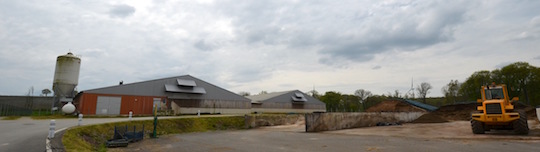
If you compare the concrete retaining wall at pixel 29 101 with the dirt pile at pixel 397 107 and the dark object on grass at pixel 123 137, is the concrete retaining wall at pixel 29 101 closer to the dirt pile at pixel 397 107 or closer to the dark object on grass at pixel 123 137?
the dark object on grass at pixel 123 137

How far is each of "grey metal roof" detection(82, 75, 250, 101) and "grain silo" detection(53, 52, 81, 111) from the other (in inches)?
172

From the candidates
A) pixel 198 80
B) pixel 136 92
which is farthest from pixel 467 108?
pixel 136 92

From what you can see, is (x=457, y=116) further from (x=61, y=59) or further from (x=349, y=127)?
(x=61, y=59)

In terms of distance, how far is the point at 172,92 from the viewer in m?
41.4

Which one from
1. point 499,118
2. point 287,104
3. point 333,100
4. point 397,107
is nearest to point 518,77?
point 397,107

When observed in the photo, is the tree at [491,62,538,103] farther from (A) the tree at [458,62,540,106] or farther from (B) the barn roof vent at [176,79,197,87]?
(B) the barn roof vent at [176,79,197,87]

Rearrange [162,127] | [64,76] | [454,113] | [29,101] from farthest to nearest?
1. [29,101]
2. [454,113]
3. [64,76]
4. [162,127]

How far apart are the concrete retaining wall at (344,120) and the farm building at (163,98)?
19644mm

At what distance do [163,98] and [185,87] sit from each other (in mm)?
3622

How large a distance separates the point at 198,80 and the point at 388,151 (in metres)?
38.4

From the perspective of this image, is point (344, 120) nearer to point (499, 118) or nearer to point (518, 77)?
point (499, 118)

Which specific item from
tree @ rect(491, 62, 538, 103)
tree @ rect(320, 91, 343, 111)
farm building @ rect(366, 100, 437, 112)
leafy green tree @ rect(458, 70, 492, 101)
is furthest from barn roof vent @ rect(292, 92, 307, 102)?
tree @ rect(491, 62, 538, 103)

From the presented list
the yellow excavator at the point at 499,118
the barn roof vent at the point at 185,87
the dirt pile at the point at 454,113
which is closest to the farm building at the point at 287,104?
the barn roof vent at the point at 185,87

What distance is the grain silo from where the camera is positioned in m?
35.8
